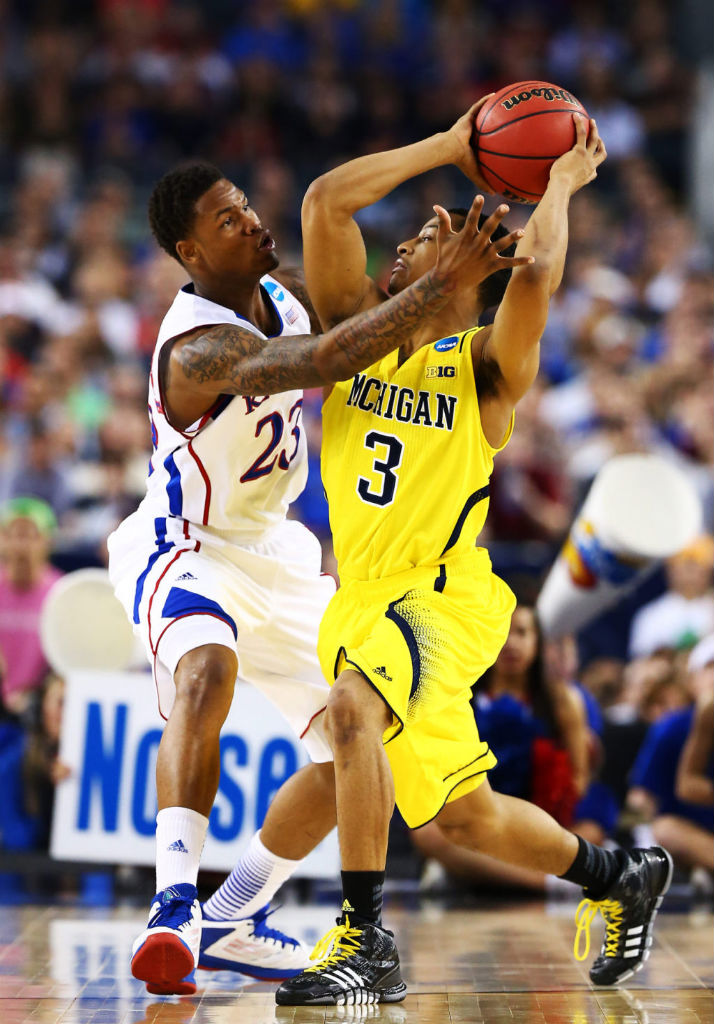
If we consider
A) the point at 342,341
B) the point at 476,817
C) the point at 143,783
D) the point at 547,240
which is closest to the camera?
the point at 342,341

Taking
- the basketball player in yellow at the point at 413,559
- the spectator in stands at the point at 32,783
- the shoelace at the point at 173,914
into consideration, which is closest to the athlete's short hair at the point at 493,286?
the basketball player in yellow at the point at 413,559

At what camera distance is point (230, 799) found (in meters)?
6.27

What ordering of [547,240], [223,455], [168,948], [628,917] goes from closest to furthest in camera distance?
[168,948] → [547,240] → [223,455] → [628,917]

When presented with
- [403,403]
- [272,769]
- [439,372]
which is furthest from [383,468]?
[272,769]

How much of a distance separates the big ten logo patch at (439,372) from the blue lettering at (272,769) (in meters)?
2.57

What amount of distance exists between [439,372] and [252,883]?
5.62 feet

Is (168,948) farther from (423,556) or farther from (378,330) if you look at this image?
(378,330)

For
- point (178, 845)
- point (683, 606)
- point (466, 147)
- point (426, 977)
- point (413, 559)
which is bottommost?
point (426, 977)

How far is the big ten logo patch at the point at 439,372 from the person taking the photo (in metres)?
4.21

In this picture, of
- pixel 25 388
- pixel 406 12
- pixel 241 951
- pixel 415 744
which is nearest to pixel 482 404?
pixel 415 744

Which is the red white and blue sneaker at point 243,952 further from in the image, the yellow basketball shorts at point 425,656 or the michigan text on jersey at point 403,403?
the michigan text on jersey at point 403,403

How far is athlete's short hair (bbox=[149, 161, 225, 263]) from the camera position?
445 centimetres

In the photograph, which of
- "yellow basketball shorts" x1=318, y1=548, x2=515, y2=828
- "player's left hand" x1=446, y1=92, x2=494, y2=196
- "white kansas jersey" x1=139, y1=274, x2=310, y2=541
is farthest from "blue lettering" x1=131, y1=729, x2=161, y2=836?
"player's left hand" x1=446, y1=92, x2=494, y2=196

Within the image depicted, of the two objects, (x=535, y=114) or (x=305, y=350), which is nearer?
(x=305, y=350)
